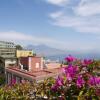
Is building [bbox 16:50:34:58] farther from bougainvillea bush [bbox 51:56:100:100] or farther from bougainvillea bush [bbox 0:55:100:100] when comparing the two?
bougainvillea bush [bbox 51:56:100:100]

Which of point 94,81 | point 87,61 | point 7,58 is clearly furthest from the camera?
point 7,58

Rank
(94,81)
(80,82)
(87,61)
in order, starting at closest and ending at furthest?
(94,81), (80,82), (87,61)

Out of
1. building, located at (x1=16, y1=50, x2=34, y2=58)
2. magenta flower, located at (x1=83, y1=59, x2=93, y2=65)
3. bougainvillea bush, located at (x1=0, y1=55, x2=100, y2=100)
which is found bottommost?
bougainvillea bush, located at (x1=0, y1=55, x2=100, y2=100)

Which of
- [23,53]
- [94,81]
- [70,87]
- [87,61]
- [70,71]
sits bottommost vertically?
[70,87]

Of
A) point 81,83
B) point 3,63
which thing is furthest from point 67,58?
point 3,63

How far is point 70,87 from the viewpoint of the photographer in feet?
14.1

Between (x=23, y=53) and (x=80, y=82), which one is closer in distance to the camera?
(x=80, y=82)

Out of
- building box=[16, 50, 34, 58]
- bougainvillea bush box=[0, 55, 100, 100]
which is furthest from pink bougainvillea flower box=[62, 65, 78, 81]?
building box=[16, 50, 34, 58]

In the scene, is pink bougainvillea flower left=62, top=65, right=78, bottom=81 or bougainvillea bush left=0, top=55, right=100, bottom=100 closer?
bougainvillea bush left=0, top=55, right=100, bottom=100

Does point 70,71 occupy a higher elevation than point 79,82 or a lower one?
higher

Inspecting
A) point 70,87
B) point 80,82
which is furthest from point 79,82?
point 70,87

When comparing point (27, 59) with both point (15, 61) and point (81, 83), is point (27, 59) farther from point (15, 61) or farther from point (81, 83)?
point (81, 83)

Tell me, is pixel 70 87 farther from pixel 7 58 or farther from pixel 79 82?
pixel 7 58

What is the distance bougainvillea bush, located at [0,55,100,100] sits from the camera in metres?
4.07
